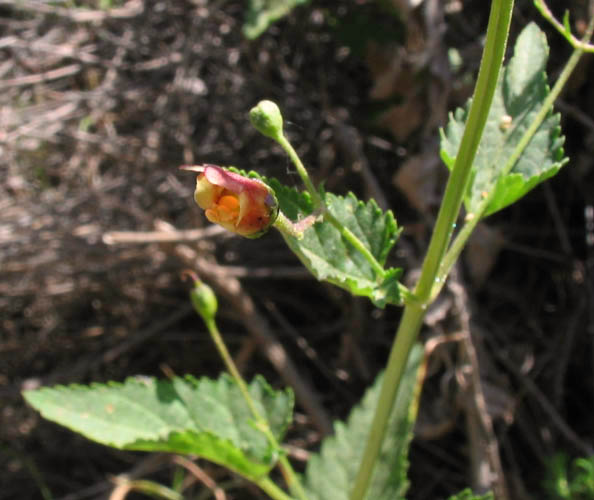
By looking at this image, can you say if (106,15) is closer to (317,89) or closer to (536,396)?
(317,89)

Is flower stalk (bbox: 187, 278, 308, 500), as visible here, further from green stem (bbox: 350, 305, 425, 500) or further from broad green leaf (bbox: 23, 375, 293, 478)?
green stem (bbox: 350, 305, 425, 500)

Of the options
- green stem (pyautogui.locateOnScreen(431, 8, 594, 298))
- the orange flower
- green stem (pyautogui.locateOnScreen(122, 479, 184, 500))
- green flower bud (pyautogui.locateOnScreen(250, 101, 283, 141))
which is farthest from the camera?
green stem (pyautogui.locateOnScreen(122, 479, 184, 500))

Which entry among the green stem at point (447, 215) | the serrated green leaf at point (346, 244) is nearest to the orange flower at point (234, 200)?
the serrated green leaf at point (346, 244)

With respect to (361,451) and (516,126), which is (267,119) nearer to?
(516,126)

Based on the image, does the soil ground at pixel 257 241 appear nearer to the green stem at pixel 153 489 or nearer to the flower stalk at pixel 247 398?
the green stem at pixel 153 489

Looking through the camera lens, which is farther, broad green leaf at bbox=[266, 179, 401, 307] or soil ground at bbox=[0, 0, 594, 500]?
soil ground at bbox=[0, 0, 594, 500]

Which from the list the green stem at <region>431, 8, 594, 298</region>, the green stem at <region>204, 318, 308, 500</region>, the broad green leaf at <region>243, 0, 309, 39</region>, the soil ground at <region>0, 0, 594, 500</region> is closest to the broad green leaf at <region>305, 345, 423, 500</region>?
the green stem at <region>204, 318, 308, 500</region>

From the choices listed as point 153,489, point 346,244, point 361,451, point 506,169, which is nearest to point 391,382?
point 346,244
